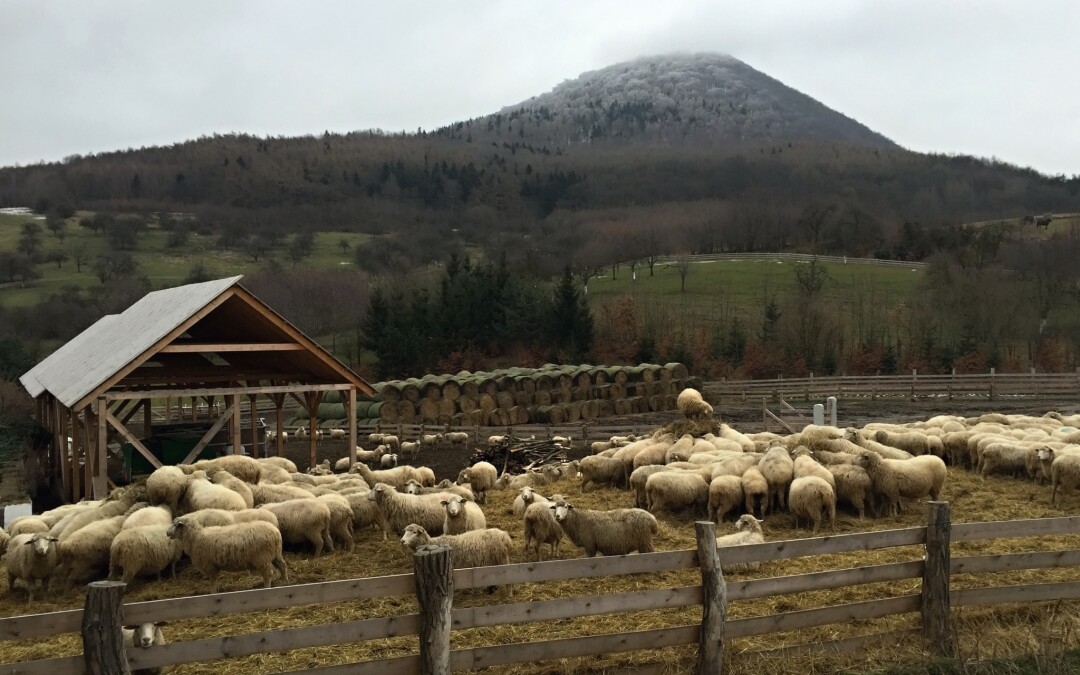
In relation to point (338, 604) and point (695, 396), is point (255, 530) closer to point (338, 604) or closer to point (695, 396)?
point (338, 604)

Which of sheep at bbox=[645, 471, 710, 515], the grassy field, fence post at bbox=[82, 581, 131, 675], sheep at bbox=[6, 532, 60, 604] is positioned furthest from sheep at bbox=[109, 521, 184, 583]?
the grassy field

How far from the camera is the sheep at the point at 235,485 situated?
39.1 feet

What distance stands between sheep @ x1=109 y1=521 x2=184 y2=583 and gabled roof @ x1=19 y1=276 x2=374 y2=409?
645cm

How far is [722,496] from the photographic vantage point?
42.4 feet

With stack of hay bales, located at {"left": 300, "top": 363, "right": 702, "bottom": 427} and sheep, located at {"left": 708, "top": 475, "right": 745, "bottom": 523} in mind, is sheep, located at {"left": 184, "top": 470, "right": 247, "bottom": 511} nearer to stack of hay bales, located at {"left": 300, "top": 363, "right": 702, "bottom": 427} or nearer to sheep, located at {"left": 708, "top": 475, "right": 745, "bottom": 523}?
sheep, located at {"left": 708, "top": 475, "right": 745, "bottom": 523}

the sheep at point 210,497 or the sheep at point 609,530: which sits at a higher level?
the sheep at point 210,497

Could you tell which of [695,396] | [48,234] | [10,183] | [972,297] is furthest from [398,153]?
[695,396]

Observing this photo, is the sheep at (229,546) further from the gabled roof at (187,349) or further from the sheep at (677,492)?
the gabled roof at (187,349)

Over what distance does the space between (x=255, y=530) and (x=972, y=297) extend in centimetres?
5297

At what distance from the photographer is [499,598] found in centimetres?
903

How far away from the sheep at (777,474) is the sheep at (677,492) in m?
1.03

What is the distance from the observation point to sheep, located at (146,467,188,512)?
1149 cm

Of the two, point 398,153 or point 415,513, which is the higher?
point 398,153

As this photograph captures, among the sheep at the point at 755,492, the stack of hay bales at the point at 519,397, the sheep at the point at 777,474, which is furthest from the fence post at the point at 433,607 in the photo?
the stack of hay bales at the point at 519,397
